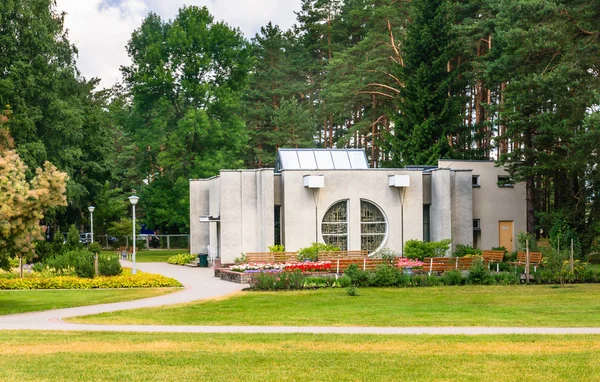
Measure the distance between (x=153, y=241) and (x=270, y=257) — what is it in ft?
98.6

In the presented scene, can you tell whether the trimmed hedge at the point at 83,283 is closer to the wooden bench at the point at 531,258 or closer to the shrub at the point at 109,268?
the shrub at the point at 109,268

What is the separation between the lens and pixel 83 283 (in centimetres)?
2638

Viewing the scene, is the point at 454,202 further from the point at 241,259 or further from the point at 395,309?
the point at 395,309

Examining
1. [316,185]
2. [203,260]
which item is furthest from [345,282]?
[203,260]

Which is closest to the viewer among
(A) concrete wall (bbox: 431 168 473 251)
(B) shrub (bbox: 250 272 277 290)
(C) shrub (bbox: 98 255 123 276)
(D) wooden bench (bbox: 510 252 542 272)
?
(B) shrub (bbox: 250 272 277 290)

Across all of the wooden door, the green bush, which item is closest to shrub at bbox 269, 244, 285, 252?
the green bush

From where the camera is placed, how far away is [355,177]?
3578 centimetres

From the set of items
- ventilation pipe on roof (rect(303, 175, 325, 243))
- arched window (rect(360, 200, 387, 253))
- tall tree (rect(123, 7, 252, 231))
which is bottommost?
arched window (rect(360, 200, 387, 253))

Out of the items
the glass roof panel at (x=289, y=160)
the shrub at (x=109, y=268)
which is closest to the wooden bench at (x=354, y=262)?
the shrub at (x=109, y=268)

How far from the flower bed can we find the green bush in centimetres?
575

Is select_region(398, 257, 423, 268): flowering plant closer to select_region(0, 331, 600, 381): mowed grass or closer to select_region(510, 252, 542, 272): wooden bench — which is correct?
select_region(510, 252, 542, 272): wooden bench

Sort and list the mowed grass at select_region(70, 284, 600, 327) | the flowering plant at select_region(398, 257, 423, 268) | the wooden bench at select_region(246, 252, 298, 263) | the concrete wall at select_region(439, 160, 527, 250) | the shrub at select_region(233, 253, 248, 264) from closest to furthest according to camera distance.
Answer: the mowed grass at select_region(70, 284, 600, 327), the flowering plant at select_region(398, 257, 423, 268), the wooden bench at select_region(246, 252, 298, 263), the shrub at select_region(233, 253, 248, 264), the concrete wall at select_region(439, 160, 527, 250)

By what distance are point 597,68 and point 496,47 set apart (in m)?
9.59

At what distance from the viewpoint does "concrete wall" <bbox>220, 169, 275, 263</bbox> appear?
34.9m
